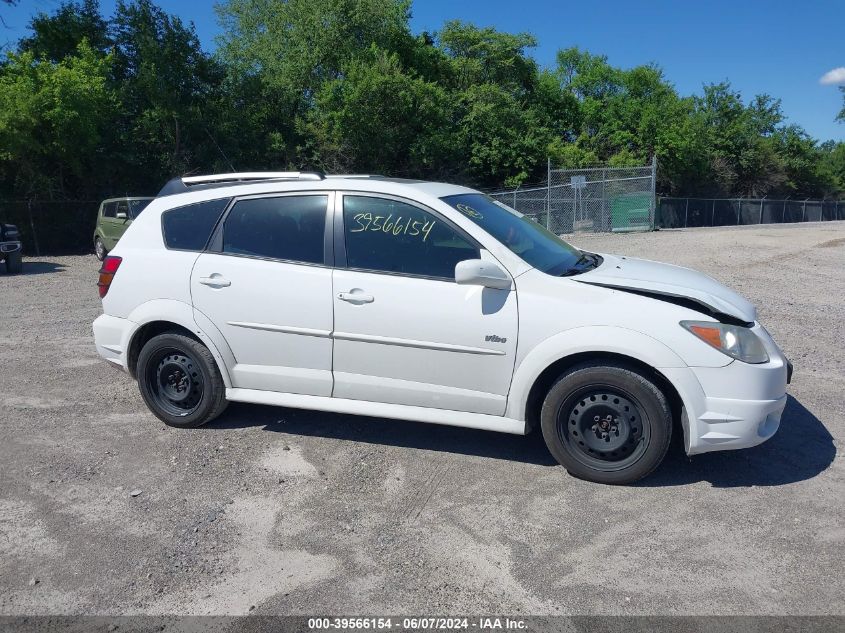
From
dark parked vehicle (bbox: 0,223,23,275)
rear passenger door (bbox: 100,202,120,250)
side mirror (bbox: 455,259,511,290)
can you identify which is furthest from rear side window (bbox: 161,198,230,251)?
rear passenger door (bbox: 100,202,120,250)

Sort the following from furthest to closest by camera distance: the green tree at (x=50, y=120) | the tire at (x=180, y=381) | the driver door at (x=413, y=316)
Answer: the green tree at (x=50, y=120)
the tire at (x=180, y=381)
the driver door at (x=413, y=316)

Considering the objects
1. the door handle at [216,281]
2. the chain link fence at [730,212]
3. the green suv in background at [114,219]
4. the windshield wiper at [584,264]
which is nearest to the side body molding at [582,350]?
the windshield wiper at [584,264]

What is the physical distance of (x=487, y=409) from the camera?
14.9 ft

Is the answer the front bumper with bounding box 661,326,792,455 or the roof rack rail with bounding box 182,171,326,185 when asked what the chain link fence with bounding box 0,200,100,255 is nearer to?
the roof rack rail with bounding box 182,171,326,185

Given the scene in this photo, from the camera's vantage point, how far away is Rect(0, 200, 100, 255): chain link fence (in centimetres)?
2216

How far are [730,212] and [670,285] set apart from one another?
41.2 meters

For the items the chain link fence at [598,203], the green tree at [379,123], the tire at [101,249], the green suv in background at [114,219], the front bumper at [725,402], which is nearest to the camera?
the front bumper at [725,402]

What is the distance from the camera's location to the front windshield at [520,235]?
4.75 meters

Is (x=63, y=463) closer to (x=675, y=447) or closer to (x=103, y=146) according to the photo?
(x=675, y=447)

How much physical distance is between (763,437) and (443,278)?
86.1 inches

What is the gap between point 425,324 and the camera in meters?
4.54

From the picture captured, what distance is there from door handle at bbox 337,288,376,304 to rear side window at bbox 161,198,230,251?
1.29 meters

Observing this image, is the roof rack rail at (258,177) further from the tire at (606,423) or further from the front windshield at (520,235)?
the tire at (606,423)

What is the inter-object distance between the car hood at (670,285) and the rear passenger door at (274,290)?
1815mm
